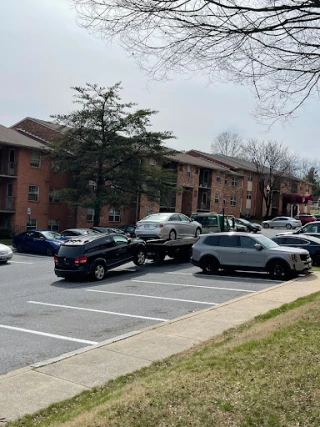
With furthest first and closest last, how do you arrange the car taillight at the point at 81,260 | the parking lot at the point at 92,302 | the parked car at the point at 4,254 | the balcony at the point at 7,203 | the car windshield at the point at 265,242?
1. the balcony at the point at 7,203
2. the parked car at the point at 4,254
3. the car windshield at the point at 265,242
4. the car taillight at the point at 81,260
5. the parking lot at the point at 92,302

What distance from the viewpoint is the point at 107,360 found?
23.7 ft

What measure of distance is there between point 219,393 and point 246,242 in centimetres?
1344

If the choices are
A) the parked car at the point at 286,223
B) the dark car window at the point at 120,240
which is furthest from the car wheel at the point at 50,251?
the parked car at the point at 286,223

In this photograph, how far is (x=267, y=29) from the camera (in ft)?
23.2

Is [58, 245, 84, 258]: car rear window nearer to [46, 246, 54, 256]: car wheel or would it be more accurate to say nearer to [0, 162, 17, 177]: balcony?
[46, 246, 54, 256]: car wheel

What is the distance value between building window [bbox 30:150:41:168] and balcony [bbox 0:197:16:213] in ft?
10.7

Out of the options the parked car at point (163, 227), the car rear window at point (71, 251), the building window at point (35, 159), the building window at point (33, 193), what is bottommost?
the car rear window at point (71, 251)

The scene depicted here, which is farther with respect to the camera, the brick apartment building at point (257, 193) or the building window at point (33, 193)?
the brick apartment building at point (257, 193)

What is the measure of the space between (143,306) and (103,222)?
33.1 meters

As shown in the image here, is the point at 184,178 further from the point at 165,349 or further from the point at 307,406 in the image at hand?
the point at 307,406

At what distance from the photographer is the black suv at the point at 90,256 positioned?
16562mm

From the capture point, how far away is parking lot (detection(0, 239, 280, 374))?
27.9 feet

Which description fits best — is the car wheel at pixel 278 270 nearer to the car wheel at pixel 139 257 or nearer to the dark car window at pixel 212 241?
the dark car window at pixel 212 241

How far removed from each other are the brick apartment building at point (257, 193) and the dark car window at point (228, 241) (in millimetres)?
48492
